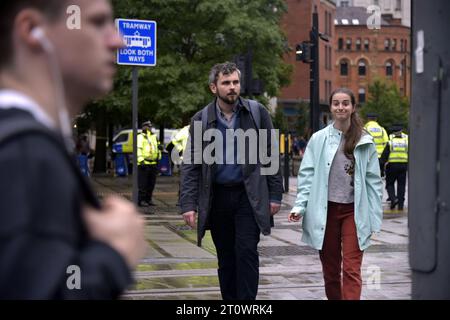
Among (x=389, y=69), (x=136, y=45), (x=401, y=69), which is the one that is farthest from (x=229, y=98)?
(x=401, y=69)

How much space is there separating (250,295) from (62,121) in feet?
15.2

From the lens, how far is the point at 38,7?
1694mm

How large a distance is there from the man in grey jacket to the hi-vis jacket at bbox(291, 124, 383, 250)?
0.89ft

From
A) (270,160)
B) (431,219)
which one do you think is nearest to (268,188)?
(270,160)

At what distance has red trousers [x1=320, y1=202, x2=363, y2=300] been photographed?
646 cm

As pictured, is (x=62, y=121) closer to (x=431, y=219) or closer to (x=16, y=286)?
(x=16, y=286)

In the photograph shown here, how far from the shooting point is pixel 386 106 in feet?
243

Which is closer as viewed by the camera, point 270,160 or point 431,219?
point 431,219

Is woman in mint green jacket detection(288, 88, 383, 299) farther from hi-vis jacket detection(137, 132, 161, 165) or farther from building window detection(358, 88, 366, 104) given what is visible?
building window detection(358, 88, 366, 104)

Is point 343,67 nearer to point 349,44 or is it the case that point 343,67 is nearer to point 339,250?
point 349,44

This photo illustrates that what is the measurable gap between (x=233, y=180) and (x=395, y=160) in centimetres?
1307

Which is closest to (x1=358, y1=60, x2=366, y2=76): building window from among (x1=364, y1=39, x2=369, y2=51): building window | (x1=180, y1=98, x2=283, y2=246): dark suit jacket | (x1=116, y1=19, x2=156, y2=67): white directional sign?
(x1=364, y1=39, x2=369, y2=51): building window

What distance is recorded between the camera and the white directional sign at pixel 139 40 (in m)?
10.2

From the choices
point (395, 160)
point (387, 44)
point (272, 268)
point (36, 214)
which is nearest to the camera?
point (36, 214)
